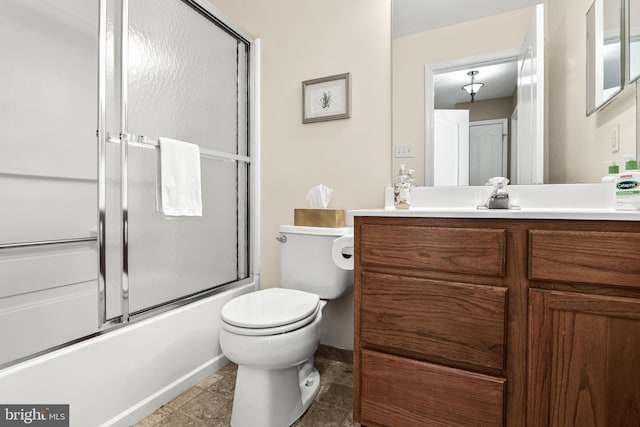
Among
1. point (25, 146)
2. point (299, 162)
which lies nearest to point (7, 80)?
point (25, 146)

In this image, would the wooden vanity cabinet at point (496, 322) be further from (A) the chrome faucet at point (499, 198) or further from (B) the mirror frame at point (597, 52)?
(B) the mirror frame at point (597, 52)

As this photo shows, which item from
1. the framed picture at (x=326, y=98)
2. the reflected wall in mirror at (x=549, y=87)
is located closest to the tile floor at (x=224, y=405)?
the reflected wall in mirror at (x=549, y=87)

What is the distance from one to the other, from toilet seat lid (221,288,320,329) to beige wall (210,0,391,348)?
0.43 m

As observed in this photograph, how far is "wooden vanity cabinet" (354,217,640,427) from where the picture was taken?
0.84 meters

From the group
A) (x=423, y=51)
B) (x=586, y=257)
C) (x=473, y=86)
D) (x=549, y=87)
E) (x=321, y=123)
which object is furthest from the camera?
(x=321, y=123)

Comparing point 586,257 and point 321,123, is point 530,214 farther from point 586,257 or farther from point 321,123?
point 321,123

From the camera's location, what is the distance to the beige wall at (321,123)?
1724 mm

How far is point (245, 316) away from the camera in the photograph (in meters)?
1.26

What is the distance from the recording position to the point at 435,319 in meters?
1.02

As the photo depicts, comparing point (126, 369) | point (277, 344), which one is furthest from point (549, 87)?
point (126, 369)

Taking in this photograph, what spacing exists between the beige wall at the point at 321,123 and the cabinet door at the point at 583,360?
0.97 meters

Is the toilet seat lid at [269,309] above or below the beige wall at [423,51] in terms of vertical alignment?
below

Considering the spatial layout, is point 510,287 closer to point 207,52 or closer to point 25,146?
point 207,52

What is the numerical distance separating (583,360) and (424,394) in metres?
0.46
